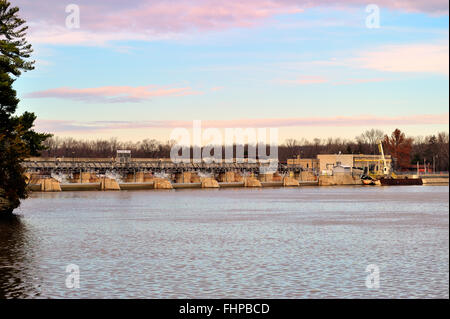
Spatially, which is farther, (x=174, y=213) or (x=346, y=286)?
(x=174, y=213)

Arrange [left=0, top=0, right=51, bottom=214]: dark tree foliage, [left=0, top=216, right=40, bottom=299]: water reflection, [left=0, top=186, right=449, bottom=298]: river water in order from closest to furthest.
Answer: [left=0, top=216, right=40, bottom=299]: water reflection < [left=0, top=186, right=449, bottom=298]: river water < [left=0, top=0, right=51, bottom=214]: dark tree foliage

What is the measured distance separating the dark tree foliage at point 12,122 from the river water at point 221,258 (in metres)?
4.42

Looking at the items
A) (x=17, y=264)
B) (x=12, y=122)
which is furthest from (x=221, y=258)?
(x=12, y=122)

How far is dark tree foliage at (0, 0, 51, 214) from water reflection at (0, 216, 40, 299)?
7.39 meters

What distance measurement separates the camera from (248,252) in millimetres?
44906

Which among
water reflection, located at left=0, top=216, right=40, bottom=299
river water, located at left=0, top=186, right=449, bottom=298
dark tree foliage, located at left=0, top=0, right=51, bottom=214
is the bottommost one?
river water, located at left=0, top=186, right=449, bottom=298

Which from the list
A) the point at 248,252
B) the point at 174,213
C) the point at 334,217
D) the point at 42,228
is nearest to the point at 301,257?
the point at 248,252

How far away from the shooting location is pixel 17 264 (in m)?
37.2

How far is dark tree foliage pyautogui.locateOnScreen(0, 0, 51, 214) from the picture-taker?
6253 centimetres

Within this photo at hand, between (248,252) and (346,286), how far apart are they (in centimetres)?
1382

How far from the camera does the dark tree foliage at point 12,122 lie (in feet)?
205
